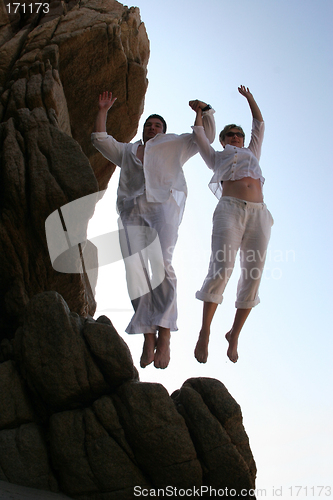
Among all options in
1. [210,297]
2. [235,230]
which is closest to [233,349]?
[210,297]

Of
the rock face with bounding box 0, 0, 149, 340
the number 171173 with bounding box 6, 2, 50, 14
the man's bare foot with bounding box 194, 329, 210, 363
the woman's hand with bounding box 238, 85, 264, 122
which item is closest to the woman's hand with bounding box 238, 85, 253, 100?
the woman's hand with bounding box 238, 85, 264, 122

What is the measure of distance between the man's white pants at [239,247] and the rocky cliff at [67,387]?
141 cm

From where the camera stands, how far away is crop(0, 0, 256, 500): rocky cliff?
5195 mm

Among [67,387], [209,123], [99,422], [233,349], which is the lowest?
[99,422]

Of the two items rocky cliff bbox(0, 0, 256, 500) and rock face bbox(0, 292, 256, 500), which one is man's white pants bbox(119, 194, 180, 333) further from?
rock face bbox(0, 292, 256, 500)

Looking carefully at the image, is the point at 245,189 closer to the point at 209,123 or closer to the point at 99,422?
the point at 209,123

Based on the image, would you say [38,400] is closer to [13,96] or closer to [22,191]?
[22,191]

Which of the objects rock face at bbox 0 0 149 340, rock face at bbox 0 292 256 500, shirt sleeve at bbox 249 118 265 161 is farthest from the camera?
shirt sleeve at bbox 249 118 265 161

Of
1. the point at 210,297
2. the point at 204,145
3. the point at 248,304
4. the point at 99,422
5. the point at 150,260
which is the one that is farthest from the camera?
the point at 204,145

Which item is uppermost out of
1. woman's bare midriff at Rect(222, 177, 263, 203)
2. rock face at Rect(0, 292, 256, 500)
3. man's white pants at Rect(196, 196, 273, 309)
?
woman's bare midriff at Rect(222, 177, 263, 203)

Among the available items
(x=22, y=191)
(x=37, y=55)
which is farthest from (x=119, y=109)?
(x=22, y=191)

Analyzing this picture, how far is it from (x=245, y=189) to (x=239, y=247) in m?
0.84

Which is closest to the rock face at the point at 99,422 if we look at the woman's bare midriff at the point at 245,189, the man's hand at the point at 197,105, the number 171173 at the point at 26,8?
the woman's bare midriff at the point at 245,189

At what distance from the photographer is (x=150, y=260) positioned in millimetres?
6801
